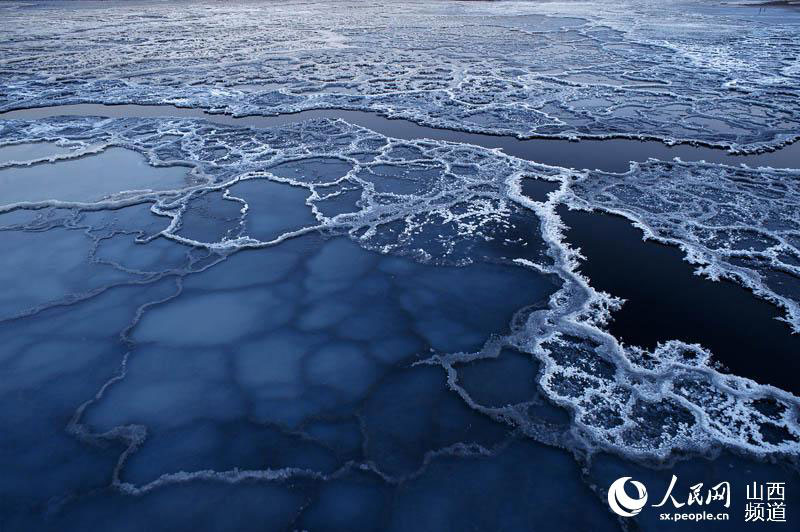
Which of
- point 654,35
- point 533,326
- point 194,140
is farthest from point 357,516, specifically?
point 654,35

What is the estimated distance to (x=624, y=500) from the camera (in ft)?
9.06

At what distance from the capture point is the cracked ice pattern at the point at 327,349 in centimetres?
304

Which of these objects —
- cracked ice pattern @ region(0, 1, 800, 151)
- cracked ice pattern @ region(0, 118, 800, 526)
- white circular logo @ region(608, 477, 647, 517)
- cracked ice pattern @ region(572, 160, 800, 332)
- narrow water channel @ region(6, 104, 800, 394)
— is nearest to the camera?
white circular logo @ region(608, 477, 647, 517)

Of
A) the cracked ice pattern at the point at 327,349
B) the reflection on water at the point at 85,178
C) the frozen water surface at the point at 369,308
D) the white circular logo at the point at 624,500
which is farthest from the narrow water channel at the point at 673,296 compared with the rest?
the reflection on water at the point at 85,178

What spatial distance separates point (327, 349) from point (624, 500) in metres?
2.29

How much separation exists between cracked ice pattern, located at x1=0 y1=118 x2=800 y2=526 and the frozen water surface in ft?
0.07

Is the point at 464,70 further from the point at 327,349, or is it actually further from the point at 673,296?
the point at 327,349

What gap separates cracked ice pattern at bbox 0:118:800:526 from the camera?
120 inches

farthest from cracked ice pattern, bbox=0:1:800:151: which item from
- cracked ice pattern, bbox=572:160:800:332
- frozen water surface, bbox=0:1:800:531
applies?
cracked ice pattern, bbox=572:160:800:332

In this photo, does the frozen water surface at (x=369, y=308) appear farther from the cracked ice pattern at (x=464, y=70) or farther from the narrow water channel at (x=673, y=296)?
the cracked ice pattern at (x=464, y=70)

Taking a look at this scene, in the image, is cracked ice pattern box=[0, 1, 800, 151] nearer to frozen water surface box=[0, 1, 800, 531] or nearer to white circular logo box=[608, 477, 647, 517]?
frozen water surface box=[0, 1, 800, 531]

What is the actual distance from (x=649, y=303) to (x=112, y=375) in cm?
451

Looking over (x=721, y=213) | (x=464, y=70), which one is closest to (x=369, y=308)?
(x=721, y=213)

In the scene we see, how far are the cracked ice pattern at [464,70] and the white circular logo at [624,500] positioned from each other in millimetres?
6465
